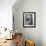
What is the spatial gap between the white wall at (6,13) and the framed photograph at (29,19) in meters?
0.93

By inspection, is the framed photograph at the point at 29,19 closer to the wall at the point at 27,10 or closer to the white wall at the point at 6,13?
the wall at the point at 27,10

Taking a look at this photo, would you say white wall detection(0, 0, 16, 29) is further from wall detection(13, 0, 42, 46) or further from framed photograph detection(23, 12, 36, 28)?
framed photograph detection(23, 12, 36, 28)

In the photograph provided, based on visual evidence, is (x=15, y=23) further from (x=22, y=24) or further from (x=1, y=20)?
(x=1, y=20)

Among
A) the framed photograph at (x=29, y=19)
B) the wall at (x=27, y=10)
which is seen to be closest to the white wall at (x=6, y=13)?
the wall at (x=27, y=10)

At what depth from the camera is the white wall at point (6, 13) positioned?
4020 millimetres

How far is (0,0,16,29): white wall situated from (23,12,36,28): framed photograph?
0.93 meters

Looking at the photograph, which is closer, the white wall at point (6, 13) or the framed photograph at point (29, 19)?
the white wall at point (6, 13)

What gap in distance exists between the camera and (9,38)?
11.8ft

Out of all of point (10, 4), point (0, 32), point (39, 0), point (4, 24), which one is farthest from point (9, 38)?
point (39, 0)

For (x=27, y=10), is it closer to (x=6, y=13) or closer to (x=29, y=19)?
(x=29, y=19)

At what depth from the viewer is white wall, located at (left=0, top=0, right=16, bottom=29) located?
4020 millimetres

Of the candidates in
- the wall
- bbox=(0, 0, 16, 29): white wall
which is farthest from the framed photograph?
bbox=(0, 0, 16, 29): white wall

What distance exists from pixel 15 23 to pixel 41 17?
1.13 meters

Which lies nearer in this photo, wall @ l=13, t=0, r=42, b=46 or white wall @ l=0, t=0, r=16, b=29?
white wall @ l=0, t=0, r=16, b=29
